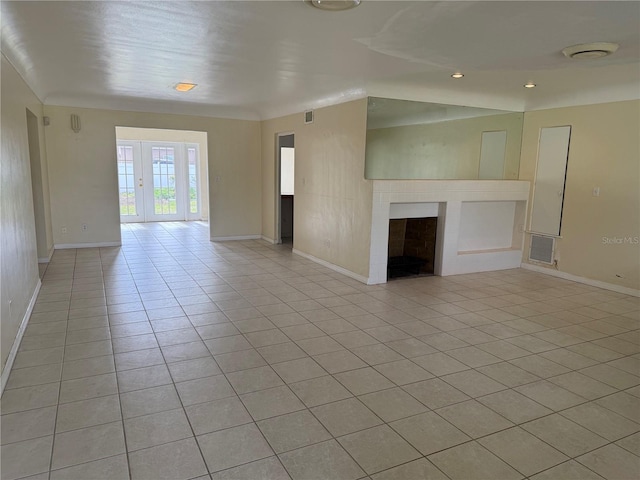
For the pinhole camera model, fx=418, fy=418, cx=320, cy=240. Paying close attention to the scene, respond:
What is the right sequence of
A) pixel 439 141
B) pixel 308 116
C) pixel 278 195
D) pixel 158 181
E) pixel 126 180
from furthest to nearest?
pixel 158 181, pixel 126 180, pixel 278 195, pixel 308 116, pixel 439 141

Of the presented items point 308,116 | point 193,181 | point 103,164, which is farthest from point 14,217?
point 193,181

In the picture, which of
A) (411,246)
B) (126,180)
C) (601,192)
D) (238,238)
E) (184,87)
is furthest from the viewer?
(126,180)

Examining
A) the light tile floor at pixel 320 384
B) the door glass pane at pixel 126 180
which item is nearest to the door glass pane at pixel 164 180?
the door glass pane at pixel 126 180

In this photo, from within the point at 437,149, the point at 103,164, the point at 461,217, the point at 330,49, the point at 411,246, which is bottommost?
the point at 411,246

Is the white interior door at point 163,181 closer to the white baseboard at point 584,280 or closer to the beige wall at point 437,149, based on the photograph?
the beige wall at point 437,149

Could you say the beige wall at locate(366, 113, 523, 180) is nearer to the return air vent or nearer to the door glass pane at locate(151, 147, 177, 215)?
the return air vent

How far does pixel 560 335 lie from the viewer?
373cm

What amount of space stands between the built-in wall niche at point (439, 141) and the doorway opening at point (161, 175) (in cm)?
583

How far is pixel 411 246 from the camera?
6.18 meters

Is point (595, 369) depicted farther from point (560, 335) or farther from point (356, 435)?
point (356, 435)

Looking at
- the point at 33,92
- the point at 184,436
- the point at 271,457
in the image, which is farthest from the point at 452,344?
the point at 33,92

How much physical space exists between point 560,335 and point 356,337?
6.05 feet

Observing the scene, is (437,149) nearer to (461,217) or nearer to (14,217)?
(461,217)

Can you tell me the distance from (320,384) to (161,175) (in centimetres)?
887
